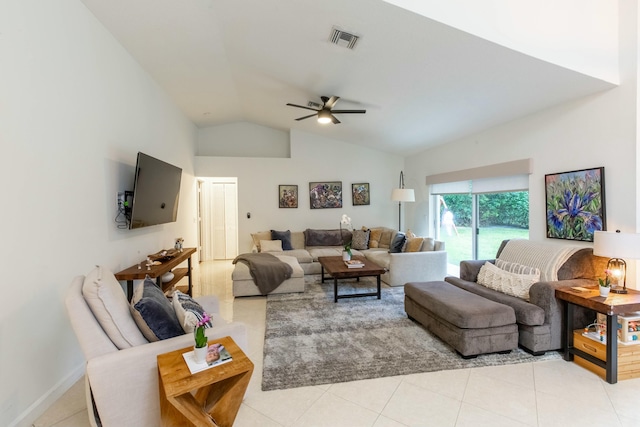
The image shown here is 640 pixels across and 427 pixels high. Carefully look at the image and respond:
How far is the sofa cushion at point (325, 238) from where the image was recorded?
263 inches

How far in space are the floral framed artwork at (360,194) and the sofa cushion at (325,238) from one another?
3.32 ft

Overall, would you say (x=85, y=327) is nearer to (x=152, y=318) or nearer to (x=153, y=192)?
(x=152, y=318)

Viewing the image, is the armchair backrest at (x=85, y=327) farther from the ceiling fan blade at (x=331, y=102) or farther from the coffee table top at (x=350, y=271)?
the ceiling fan blade at (x=331, y=102)

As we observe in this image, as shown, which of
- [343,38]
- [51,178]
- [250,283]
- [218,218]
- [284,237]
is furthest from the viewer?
[218,218]

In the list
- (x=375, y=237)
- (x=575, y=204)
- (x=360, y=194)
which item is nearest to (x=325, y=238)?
(x=375, y=237)

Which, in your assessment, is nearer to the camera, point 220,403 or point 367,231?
point 220,403

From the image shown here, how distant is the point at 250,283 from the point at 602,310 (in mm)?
3900

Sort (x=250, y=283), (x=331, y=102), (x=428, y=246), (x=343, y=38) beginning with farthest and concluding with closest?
(x=428, y=246) < (x=250, y=283) < (x=331, y=102) < (x=343, y=38)

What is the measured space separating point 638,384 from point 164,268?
434cm

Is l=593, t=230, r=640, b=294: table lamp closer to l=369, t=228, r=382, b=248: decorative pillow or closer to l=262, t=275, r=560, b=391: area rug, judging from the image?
l=262, t=275, r=560, b=391: area rug

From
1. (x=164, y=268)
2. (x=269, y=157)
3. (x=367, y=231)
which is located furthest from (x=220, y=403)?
(x=269, y=157)

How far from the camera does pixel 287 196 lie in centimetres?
718

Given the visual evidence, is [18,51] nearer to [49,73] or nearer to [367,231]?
[49,73]

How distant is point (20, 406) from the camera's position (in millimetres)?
1907
